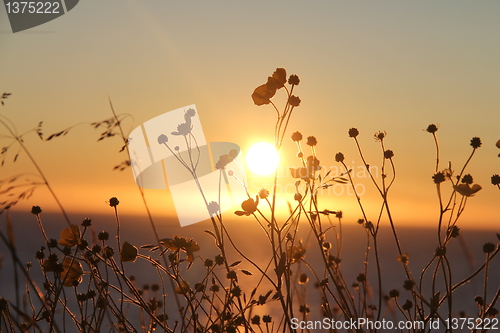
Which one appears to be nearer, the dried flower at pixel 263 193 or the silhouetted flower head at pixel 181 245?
the silhouetted flower head at pixel 181 245

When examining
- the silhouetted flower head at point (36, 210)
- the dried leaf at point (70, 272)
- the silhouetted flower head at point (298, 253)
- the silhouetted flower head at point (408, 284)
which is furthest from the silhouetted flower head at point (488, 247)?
the silhouetted flower head at point (36, 210)

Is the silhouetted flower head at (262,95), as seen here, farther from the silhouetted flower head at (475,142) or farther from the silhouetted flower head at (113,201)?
the silhouetted flower head at (475,142)

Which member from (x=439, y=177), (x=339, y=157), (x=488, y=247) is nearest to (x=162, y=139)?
(x=339, y=157)

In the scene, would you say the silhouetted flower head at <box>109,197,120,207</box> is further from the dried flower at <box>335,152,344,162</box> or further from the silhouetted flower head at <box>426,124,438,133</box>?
the silhouetted flower head at <box>426,124,438,133</box>

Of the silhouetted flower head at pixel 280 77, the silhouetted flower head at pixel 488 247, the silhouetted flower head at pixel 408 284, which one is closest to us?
the silhouetted flower head at pixel 408 284

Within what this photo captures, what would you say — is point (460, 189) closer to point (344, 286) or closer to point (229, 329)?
point (344, 286)

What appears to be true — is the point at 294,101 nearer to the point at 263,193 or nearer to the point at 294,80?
the point at 294,80

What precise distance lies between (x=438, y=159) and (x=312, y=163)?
0.53 meters

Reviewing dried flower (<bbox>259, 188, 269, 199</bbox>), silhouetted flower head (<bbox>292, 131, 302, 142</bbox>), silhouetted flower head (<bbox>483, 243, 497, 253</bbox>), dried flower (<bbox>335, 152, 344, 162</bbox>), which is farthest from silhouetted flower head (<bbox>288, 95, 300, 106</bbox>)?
silhouetted flower head (<bbox>483, 243, 497, 253</bbox>)

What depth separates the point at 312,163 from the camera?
2.24 m

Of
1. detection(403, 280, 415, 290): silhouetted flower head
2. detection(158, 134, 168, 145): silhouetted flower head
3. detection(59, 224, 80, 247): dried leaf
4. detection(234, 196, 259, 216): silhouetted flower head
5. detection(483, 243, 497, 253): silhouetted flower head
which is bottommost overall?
detection(403, 280, 415, 290): silhouetted flower head

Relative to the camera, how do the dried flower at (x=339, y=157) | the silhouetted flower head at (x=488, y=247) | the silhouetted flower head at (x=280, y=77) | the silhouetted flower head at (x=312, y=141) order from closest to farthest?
the silhouetted flower head at (x=488, y=247) < the silhouetted flower head at (x=280, y=77) < the silhouetted flower head at (x=312, y=141) < the dried flower at (x=339, y=157)

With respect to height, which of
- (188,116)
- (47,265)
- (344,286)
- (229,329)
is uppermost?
(188,116)

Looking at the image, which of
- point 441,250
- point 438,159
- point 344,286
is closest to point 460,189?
point 438,159
